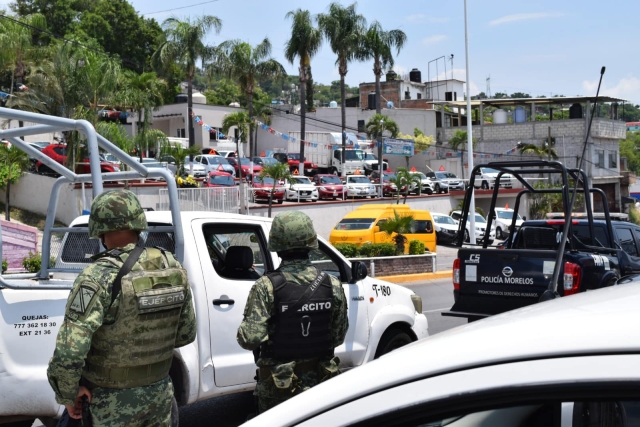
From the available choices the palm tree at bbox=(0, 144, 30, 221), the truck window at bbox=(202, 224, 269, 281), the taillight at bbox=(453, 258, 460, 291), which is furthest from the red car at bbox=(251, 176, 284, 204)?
the truck window at bbox=(202, 224, 269, 281)

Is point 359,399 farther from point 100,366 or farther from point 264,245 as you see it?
point 264,245

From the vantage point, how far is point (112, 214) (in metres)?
3.45

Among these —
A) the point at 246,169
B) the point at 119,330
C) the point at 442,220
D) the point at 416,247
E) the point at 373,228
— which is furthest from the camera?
the point at 246,169

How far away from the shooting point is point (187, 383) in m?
5.22

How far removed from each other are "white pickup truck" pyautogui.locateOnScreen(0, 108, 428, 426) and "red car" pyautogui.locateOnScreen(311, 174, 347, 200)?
99.0 ft

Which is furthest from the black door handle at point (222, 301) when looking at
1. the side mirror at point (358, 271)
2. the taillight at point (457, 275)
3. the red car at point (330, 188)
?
the red car at point (330, 188)

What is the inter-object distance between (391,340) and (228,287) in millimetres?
1777

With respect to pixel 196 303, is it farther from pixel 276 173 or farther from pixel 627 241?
pixel 276 173

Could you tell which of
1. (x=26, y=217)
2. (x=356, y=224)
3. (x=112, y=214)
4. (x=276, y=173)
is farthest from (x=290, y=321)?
(x=276, y=173)

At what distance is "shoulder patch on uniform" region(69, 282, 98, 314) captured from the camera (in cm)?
327

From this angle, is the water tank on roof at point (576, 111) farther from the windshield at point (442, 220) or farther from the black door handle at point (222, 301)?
the black door handle at point (222, 301)

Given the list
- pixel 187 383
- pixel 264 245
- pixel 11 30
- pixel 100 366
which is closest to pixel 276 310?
pixel 100 366

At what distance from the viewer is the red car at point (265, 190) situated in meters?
33.5

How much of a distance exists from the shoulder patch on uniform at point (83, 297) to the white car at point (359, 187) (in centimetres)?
3462
